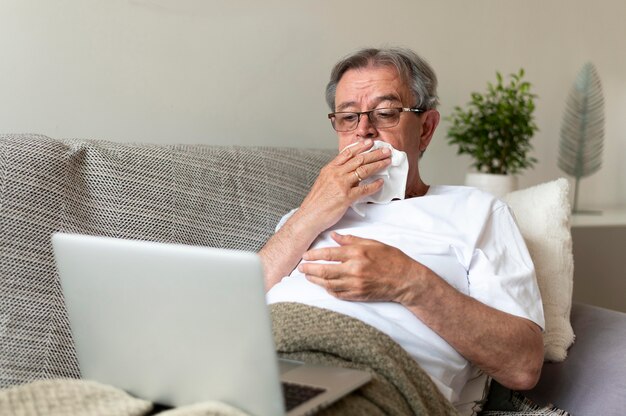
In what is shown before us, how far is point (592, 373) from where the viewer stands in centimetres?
154

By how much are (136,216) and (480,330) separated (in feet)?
2.29

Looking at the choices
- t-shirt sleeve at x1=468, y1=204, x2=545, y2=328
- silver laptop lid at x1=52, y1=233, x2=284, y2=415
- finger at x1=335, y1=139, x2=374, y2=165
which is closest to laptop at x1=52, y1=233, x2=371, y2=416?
silver laptop lid at x1=52, y1=233, x2=284, y2=415

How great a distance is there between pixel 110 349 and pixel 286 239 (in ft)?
1.84

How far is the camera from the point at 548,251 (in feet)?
5.59

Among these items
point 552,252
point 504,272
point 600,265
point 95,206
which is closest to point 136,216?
point 95,206

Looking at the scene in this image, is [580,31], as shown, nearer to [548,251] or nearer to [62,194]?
[548,251]

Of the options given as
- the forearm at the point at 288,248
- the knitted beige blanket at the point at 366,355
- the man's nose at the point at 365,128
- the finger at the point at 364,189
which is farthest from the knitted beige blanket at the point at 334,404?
the man's nose at the point at 365,128

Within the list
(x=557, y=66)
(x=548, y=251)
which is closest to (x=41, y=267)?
(x=548, y=251)

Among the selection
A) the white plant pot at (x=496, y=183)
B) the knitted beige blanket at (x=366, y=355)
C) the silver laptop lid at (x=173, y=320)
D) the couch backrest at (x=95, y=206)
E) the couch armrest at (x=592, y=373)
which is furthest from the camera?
the white plant pot at (x=496, y=183)

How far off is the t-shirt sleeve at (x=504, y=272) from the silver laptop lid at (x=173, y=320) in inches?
26.0

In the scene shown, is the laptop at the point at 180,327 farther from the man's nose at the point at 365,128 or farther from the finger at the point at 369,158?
the man's nose at the point at 365,128

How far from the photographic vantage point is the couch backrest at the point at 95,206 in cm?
133

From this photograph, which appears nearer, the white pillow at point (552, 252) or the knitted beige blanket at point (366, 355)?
the knitted beige blanket at point (366, 355)

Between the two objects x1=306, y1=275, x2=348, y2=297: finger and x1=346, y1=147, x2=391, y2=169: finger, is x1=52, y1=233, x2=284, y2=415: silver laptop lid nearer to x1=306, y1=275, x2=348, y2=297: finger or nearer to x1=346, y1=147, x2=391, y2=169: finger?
x1=306, y1=275, x2=348, y2=297: finger
